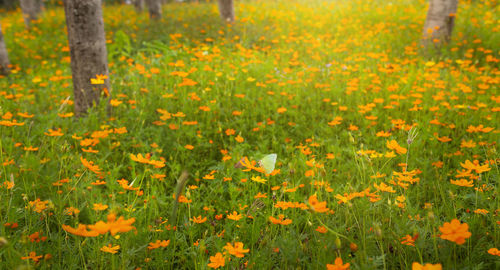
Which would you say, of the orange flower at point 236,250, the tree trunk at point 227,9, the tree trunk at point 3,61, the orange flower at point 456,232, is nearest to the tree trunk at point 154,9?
the tree trunk at point 227,9

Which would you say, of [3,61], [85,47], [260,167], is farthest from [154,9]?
[260,167]

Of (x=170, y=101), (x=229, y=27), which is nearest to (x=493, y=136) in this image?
(x=170, y=101)

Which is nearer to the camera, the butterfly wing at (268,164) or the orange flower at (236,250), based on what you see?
the orange flower at (236,250)

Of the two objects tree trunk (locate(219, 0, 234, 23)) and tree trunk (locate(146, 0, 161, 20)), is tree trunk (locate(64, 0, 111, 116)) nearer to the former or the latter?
tree trunk (locate(219, 0, 234, 23))

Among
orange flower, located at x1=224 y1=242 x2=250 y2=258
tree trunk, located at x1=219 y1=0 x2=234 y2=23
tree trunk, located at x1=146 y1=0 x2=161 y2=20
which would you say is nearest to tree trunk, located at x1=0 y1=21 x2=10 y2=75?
tree trunk, located at x1=219 y1=0 x2=234 y2=23

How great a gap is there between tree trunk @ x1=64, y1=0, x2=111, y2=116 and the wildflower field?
0.25m

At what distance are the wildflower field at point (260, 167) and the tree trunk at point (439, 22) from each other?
219 mm

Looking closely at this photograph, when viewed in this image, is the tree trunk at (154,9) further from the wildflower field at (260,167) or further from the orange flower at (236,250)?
the orange flower at (236,250)

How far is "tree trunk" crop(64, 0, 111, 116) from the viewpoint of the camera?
3.54m

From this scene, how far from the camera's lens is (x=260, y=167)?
6.95ft

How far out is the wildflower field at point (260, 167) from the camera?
1633 mm

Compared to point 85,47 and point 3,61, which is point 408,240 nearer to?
point 85,47

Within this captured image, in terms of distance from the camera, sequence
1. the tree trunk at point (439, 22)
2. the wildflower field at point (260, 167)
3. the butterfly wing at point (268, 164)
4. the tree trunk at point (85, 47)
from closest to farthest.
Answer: the wildflower field at point (260, 167)
the butterfly wing at point (268, 164)
the tree trunk at point (85, 47)
the tree trunk at point (439, 22)

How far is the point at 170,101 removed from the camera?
391 centimetres
